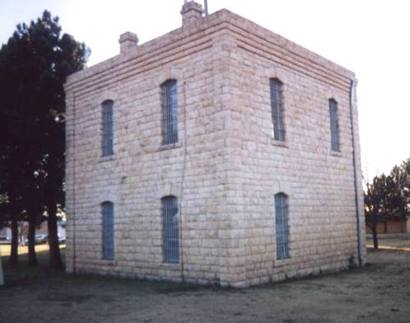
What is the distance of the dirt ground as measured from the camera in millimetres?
9484

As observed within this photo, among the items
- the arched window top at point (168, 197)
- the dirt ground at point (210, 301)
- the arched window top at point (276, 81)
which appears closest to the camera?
the dirt ground at point (210, 301)

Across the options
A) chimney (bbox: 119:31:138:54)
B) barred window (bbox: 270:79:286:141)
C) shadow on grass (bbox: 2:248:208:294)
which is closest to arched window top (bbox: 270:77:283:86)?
barred window (bbox: 270:79:286:141)

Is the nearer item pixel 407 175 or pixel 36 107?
pixel 36 107

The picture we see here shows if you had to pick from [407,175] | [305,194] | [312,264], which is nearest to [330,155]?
[305,194]

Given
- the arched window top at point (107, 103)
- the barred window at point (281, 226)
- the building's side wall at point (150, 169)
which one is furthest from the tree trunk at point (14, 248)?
the barred window at point (281, 226)

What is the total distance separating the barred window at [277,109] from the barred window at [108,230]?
6376mm

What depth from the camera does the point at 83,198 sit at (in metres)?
17.9

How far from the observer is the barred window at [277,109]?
1540cm

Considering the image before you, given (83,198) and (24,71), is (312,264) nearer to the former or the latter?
(83,198)

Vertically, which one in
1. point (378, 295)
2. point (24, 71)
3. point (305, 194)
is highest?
point (24, 71)

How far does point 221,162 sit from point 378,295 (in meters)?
5.27

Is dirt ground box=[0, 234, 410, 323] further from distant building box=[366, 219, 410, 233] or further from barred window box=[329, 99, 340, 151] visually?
distant building box=[366, 219, 410, 233]

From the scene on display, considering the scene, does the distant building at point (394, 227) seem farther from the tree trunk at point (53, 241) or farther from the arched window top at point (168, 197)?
the arched window top at point (168, 197)

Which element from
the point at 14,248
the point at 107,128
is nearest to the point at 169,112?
the point at 107,128
